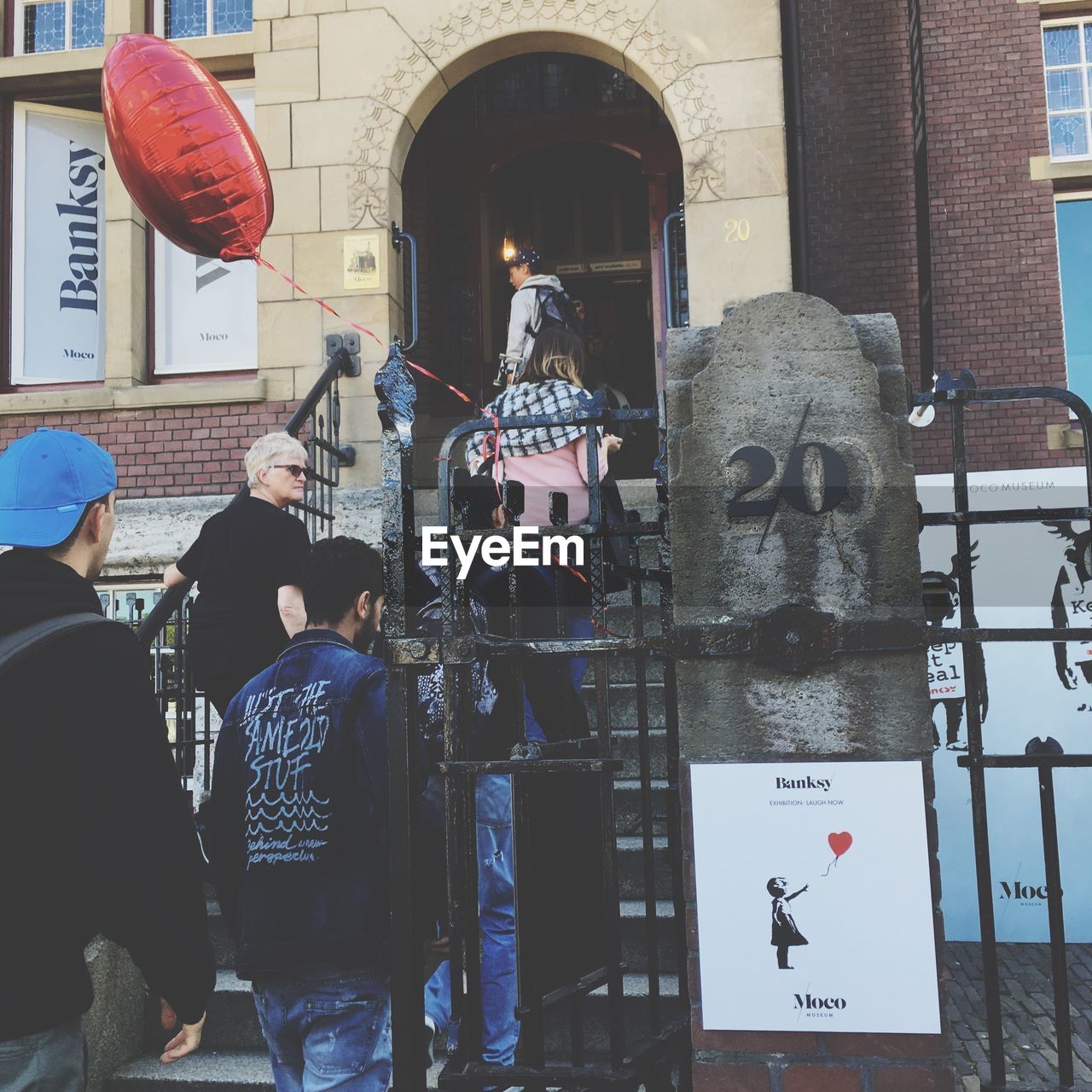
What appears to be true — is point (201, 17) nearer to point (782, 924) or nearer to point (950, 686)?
point (950, 686)

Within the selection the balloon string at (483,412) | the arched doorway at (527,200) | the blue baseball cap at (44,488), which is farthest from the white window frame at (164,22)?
the blue baseball cap at (44,488)

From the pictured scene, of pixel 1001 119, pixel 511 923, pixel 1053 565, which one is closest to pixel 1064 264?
pixel 1001 119

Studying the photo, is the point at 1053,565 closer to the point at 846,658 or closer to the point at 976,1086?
the point at 976,1086

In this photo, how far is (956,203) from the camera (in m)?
8.65

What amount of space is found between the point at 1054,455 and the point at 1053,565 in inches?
→ 125

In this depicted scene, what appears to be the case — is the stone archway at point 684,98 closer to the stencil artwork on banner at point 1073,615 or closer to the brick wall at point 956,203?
the brick wall at point 956,203

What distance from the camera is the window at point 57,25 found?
30.7 ft

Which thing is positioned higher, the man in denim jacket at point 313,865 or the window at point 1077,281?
the window at point 1077,281

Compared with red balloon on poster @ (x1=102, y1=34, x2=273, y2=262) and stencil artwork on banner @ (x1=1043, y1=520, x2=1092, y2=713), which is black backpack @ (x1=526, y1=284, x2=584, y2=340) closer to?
red balloon on poster @ (x1=102, y1=34, x2=273, y2=262)

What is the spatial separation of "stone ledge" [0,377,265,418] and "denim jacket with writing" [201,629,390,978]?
19.9 feet

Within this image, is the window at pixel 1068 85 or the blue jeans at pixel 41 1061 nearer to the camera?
the blue jeans at pixel 41 1061

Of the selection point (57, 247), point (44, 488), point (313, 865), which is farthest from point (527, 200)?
point (313, 865)

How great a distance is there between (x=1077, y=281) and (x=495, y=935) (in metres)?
7.86

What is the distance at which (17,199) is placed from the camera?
30.1 feet
